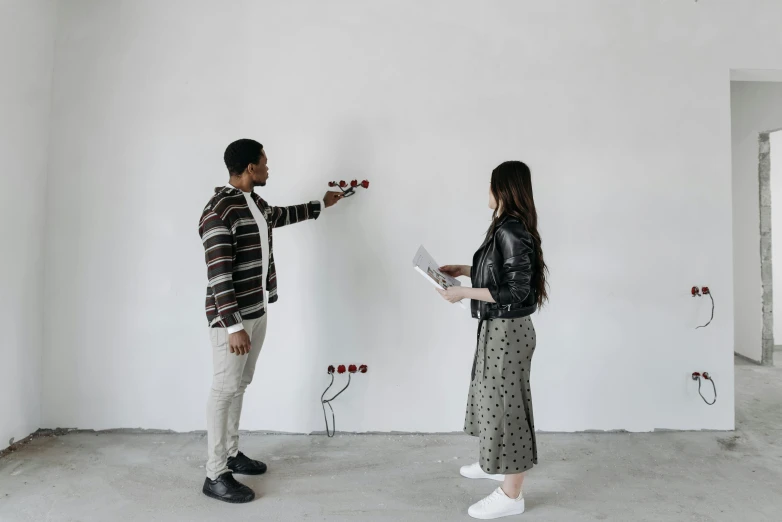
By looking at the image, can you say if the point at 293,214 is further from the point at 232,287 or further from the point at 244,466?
the point at 244,466

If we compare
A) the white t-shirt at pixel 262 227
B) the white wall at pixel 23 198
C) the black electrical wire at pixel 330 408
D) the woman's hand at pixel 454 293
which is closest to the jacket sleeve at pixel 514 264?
the woman's hand at pixel 454 293

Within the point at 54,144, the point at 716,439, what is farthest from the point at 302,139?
the point at 716,439

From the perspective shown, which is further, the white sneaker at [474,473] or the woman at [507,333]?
the white sneaker at [474,473]

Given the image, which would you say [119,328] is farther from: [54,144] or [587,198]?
[587,198]

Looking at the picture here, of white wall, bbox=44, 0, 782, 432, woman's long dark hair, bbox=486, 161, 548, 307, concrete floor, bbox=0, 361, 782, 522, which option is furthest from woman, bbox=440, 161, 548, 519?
white wall, bbox=44, 0, 782, 432

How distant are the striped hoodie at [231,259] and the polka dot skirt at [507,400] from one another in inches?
38.6

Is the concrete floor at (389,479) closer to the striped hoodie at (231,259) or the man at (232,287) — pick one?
the man at (232,287)

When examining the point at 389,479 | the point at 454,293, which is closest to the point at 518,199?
the point at 454,293

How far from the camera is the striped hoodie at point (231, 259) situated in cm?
176

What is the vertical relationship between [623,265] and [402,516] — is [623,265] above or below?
above

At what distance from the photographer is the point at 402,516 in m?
1.73

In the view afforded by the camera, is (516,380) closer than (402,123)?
Yes

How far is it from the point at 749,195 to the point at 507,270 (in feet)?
11.8

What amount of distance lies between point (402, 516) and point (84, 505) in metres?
1.26
